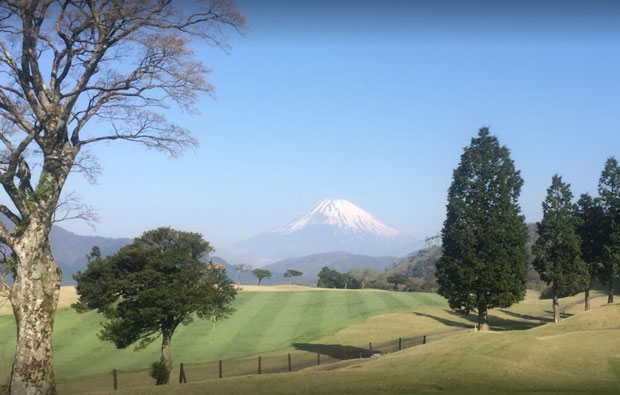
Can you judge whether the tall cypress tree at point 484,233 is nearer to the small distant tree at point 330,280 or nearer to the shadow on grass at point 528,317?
the shadow on grass at point 528,317

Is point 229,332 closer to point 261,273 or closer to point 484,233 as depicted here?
point 484,233

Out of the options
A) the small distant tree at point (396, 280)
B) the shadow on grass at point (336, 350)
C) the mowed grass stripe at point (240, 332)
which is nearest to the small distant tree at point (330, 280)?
the small distant tree at point (396, 280)

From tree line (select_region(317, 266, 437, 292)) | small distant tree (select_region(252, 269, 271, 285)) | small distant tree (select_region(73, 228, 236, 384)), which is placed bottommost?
tree line (select_region(317, 266, 437, 292))

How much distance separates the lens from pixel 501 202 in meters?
50.2

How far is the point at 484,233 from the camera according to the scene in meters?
50.4

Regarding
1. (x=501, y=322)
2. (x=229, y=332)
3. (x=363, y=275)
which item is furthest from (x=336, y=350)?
(x=363, y=275)

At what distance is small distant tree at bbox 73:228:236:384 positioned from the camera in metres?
33.9

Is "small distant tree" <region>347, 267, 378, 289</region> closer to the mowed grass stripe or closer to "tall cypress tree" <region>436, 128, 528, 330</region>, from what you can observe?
the mowed grass stripe

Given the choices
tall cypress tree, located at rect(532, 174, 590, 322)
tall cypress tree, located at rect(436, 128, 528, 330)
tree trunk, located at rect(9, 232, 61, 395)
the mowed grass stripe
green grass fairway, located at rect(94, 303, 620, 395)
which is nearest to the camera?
tree trunk, located at rect(9, 232, 61, 395)

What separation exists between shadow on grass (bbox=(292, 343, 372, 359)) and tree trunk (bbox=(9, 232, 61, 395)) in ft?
100

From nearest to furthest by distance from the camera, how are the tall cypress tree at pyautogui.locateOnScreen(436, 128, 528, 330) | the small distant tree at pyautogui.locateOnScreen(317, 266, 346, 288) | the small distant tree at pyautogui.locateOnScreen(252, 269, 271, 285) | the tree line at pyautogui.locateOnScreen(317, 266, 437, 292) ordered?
the tall cypress tree at pyautogui.locateOnScreen(436, 128, 528, 330) → the small distant tree at pyautogui.locateOnScreen(252, 269, 271, 285) → the tree line at pyautogui.locateOnScreen(317, 266, 437, 292) → the small distant tree at pyautogui.locateOnScreen(317, 266, 346, 288)

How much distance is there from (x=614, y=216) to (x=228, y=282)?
4815 centimetres

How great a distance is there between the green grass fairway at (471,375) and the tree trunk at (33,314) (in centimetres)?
286

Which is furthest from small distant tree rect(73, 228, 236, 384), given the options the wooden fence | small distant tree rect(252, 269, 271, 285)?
small distant tree rect(252, 269, 271, 285)
